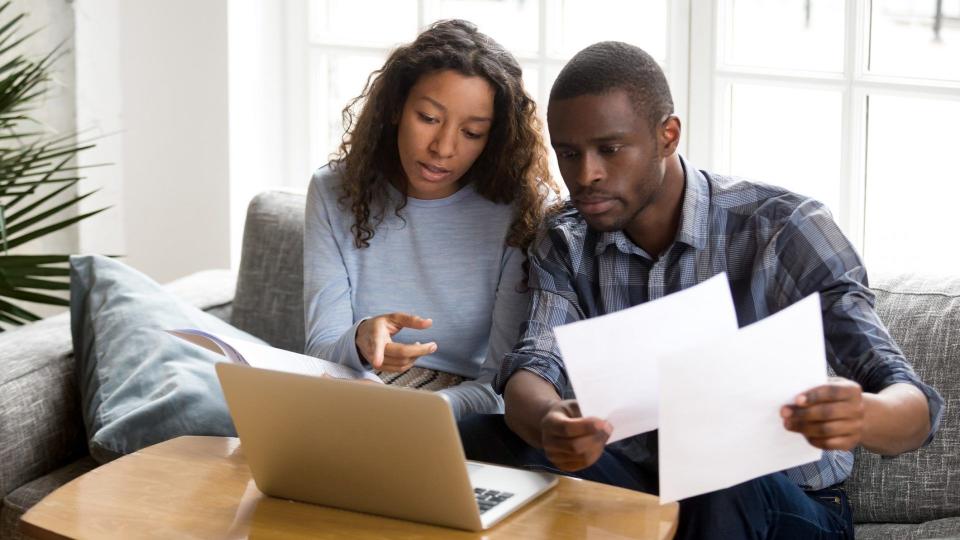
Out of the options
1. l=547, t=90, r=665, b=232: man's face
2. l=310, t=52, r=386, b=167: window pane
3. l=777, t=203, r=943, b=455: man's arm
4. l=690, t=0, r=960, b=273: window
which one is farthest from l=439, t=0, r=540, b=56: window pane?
l=777, t=203, r=943, b=455: man's arm

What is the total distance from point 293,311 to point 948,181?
1.35 m

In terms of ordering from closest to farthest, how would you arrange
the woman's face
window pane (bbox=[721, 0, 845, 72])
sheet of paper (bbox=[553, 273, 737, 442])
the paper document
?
1. sheet of paper (bbox=[553, 273, 737, 442])
2. the paper document
3. the woman's face
4. window pane (bbox=[721, 0, 845, 72])

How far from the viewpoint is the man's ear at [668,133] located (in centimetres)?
169

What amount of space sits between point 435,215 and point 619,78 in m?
0.54

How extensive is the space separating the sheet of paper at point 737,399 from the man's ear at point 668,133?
0.56 m

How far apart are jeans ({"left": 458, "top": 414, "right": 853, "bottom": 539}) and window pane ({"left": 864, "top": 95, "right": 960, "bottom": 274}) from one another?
2.84 feet

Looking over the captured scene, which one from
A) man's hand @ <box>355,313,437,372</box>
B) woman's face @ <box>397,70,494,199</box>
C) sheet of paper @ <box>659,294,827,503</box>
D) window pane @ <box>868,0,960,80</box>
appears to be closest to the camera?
sheet of paper @ <box>659,294,827,503</box>

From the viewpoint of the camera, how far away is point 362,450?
1294 millimetres

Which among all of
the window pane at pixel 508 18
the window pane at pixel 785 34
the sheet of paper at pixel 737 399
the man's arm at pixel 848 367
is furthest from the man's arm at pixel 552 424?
the window pane at pixel 508 18

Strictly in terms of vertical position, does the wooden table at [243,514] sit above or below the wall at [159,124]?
below

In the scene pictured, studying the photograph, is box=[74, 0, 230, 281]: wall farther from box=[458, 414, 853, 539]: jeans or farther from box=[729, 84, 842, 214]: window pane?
box=[458, 414, 853, 539]: jeans

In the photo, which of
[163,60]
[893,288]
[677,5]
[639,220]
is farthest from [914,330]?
[163,60]

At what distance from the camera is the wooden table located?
1.30 meters

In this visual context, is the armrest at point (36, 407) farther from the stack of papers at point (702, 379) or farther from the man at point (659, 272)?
the stack of papers at point (702, 379)
